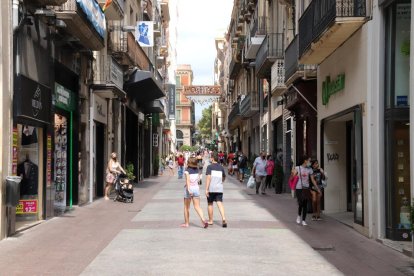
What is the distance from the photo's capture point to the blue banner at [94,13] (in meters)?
15.8

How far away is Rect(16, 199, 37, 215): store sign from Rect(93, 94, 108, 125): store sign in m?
7.23

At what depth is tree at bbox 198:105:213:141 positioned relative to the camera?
136 meters

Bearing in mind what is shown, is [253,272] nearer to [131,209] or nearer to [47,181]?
[47,181]

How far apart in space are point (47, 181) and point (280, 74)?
12371 millimetres

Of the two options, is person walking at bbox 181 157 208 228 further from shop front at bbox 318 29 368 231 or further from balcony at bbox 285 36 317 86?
balcony at bbox 285 36 317 86

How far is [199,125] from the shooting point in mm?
141875

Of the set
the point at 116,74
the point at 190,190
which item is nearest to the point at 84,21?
the point at 190,190

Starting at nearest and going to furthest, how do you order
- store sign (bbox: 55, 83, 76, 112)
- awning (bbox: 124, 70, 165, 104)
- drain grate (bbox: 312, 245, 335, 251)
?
1. drain grate (bbox: 312, 245, 335, 251)
2. store sign (bbox: 55, 83, 76, 112)
3. awning (bbox: 124, 70, 165, 104)

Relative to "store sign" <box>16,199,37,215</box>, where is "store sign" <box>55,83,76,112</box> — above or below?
above

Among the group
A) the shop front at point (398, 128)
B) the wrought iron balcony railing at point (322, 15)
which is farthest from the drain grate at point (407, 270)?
the wrought iron balcony railing at point (322, 15)

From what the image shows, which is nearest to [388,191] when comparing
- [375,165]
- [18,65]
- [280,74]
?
[375,165]

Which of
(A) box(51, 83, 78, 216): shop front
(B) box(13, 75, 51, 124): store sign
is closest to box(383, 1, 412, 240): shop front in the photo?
(B) box(13, 75, 51, 124): store sign

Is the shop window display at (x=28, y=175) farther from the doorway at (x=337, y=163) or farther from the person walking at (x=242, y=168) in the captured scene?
the person walking at (x=242, y=168)

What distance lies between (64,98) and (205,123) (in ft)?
399
